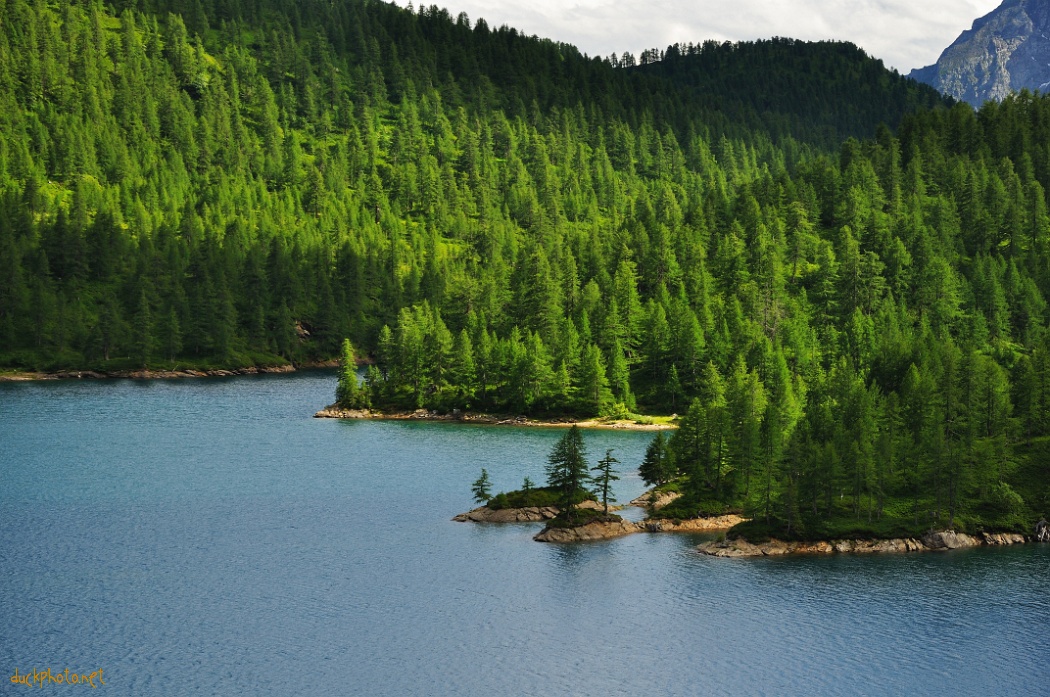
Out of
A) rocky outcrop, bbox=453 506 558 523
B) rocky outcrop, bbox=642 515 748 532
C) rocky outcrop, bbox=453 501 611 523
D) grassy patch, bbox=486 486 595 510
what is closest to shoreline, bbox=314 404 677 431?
rocky outcrop, bbox=642 515 748 532

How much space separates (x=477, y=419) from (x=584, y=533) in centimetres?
7966

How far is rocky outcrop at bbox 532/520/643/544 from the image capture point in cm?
11469

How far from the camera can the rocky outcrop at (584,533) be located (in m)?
115

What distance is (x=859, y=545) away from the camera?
368 feet

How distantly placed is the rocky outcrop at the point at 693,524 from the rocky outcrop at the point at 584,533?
12.5 feet

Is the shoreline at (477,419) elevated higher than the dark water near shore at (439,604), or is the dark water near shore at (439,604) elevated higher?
the shoreline at (477,419)

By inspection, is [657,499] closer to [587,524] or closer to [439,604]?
[587,524]

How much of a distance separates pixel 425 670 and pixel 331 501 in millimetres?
52820

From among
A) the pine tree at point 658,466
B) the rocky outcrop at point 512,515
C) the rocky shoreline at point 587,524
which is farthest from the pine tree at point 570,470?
the pine tree at point 658,466

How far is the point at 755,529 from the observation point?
4437 inches

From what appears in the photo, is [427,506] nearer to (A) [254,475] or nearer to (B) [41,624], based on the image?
(A) [254,475]

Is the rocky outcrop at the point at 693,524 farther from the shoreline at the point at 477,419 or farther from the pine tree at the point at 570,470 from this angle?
the shoreline at the point at 477,419

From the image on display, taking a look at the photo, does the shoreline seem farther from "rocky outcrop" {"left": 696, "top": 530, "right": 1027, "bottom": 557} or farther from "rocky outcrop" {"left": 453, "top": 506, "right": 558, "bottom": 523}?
"rocky outcrop" {"left": 696, "top": 530, "right": 1027, "bottom": 557}

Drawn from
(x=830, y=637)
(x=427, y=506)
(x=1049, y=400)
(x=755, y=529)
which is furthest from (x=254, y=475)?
(x=1049, y=400)
